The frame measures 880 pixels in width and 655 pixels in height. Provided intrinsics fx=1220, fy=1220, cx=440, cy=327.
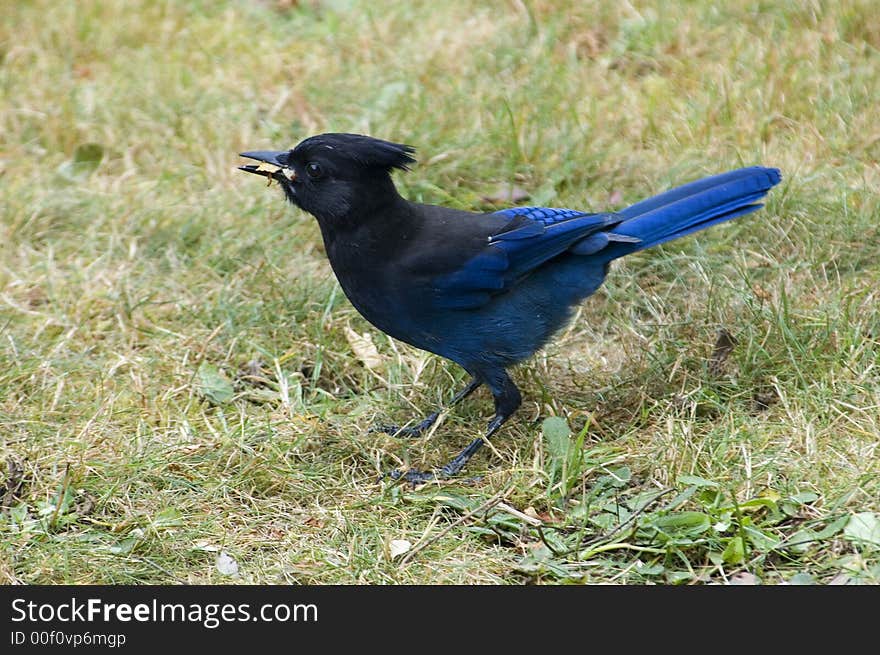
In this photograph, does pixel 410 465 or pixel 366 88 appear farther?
pixel 366 88

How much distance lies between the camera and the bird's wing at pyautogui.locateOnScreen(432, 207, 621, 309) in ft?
14.5

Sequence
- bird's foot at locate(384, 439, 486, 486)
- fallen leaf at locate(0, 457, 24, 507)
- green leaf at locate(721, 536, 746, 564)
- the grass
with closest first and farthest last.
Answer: green leaf at locate(721, 536, 746, 564) < the grass < fallen leaf at locate(0, 457, 24, 507) < bird's foot at locate(384, 439, 486, 486)

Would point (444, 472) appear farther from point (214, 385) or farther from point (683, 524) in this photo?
point (214, 385)

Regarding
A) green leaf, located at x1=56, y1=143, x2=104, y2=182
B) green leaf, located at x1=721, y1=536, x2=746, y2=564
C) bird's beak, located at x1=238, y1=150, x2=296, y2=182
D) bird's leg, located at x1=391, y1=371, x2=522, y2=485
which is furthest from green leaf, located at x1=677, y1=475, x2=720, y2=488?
green leaf, located at x1=56, y1=143, x2=104, y2=182

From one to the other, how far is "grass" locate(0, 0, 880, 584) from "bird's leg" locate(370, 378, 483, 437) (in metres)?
0.06

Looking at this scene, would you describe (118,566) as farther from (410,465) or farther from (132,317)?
(132,317)

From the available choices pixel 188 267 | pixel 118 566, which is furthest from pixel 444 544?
pixel 188 267

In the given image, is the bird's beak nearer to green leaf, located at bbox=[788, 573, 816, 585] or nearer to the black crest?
the black crest

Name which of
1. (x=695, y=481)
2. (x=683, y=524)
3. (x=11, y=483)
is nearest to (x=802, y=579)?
(x=683, y=524)

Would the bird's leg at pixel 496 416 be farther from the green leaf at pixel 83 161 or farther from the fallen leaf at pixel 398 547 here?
the green leaf at pixel 83 161

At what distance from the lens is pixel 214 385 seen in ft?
15.9

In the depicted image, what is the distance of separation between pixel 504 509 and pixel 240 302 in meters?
1.78

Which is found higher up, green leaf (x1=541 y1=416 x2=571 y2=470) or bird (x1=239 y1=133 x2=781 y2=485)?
bird (x1=239 y1=133 x2=781 y2=485)

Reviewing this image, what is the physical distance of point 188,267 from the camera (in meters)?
5.52
